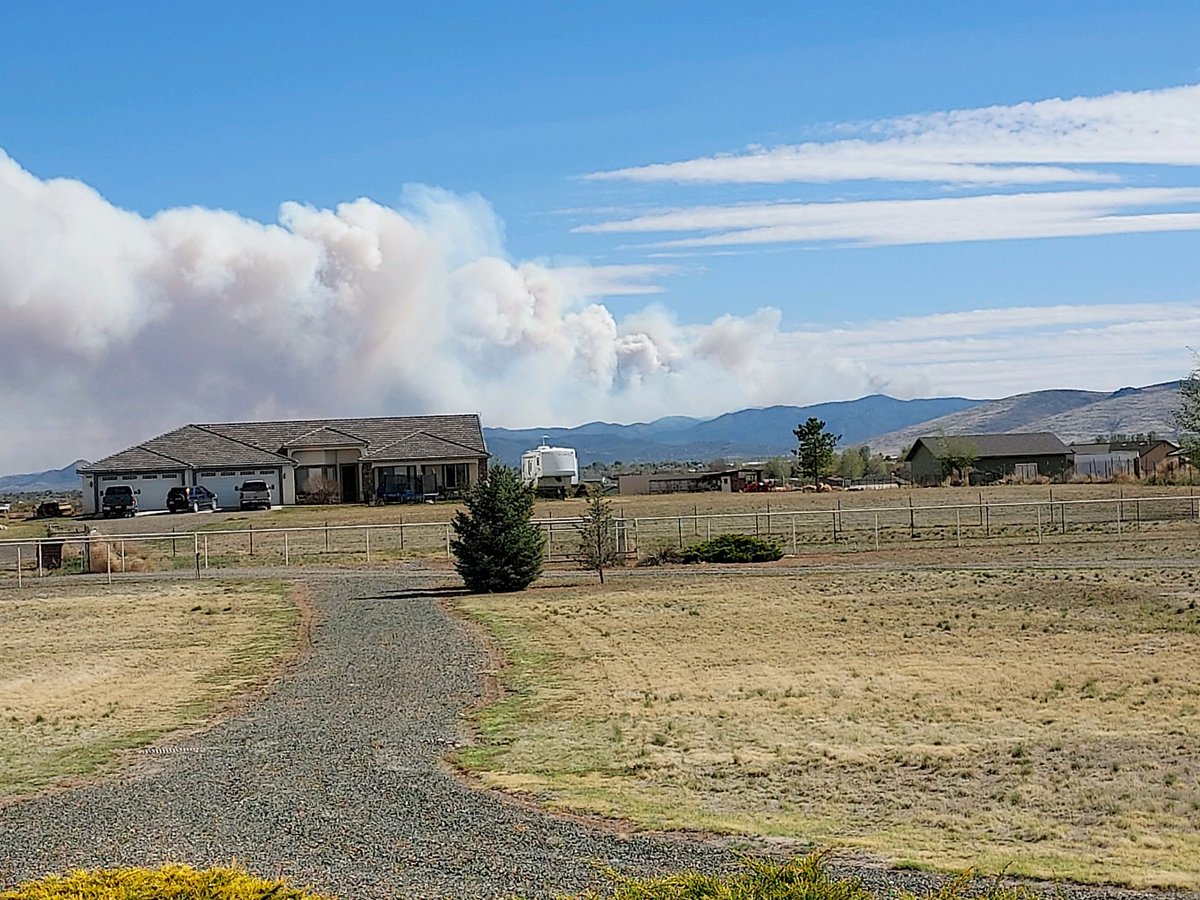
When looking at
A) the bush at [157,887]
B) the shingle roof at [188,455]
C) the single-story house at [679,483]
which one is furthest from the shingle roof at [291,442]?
the bush at [157,887]

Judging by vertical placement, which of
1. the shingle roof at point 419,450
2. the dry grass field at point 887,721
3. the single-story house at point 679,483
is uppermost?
the shingle roof at point 419,450

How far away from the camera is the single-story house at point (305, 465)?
8175 centimetres

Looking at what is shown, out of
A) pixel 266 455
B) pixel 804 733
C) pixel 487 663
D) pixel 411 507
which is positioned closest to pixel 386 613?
pixel 487 663

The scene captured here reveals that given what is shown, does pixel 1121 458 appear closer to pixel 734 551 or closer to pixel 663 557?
pixel 734 551

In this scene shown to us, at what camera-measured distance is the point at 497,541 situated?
37469 millimetres

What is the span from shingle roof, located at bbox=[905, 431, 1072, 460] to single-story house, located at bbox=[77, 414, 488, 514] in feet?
123

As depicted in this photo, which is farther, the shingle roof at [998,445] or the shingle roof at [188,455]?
the shingle roof at [998,445]

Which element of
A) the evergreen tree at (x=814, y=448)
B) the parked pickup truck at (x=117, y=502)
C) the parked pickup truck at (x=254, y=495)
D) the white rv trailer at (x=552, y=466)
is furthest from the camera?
the evergreen tree at (x=814, y=448)

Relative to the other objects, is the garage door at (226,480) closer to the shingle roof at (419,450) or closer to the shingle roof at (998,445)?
→ the shingle roof at (419,450)

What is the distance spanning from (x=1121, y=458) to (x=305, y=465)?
61.1 m

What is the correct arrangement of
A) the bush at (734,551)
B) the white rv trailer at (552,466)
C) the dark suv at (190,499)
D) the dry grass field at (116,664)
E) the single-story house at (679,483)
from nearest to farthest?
the dry grass field at (116,664)
the bush at (734,551)
the dark suv at (190,499)
the white rv trailer at (552,466)
the single-story house at (679,483)

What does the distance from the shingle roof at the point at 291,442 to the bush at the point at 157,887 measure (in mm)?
76584

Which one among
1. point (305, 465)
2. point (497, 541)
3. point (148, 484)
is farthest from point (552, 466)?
point (497, 541)

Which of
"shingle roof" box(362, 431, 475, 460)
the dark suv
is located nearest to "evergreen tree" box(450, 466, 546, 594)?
the dark suv
